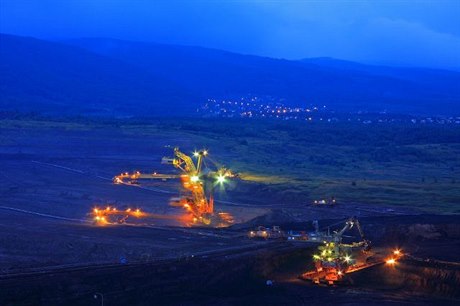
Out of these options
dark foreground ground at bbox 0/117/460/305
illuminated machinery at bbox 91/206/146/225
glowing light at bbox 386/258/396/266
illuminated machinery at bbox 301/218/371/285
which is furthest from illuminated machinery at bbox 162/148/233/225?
glowing light at bbox 386/258/396/266

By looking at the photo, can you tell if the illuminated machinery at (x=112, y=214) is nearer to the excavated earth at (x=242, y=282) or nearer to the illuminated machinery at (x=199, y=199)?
the illuminated machinery at (x=199, y=199)

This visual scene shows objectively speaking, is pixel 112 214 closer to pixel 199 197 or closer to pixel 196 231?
pixel 199 197

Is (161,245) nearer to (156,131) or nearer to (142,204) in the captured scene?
(142,204)

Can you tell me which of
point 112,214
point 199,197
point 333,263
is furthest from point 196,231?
point 333,263

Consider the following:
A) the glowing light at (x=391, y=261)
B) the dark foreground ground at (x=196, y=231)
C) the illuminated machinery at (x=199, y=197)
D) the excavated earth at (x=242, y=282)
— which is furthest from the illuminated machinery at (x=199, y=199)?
the glowing light at (x=391, y=261)

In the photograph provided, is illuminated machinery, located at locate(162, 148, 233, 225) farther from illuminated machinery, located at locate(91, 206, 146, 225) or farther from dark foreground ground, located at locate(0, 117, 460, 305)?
illuminated machinery, located at locate(91, 206, 146, 225)

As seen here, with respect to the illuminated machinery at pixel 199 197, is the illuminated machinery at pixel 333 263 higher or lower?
lower

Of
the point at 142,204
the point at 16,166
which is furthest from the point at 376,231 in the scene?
the point at 16,166
